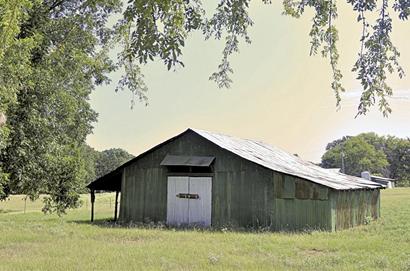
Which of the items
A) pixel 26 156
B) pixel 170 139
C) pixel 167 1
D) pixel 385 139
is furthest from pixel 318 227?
pixel 385 139

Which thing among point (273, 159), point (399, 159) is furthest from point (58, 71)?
Answer: point (399, 159)

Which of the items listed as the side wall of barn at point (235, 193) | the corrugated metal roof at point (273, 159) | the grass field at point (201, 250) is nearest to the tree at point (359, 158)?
the corrugated metal roof at point (273, 159)

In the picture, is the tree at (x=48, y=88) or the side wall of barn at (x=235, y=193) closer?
the tree at (x=48, y=88)

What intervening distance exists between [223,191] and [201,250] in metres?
8.35

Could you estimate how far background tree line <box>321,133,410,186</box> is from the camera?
100000mm

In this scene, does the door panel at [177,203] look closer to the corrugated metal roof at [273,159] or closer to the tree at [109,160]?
the corrugated metal roof at [273,159]

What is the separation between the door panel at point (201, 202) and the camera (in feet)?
70.5

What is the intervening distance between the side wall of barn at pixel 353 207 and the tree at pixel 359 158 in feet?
254

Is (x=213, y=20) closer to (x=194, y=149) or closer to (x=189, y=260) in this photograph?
(x=189, y=260)

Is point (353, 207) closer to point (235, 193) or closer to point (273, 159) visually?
point (273, 159)

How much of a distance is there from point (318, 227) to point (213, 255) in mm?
8464

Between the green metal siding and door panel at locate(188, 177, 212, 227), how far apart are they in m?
0.27

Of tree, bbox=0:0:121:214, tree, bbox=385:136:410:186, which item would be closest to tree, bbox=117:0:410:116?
tree, bbox=0:0:121:214

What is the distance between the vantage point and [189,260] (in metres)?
11.2
